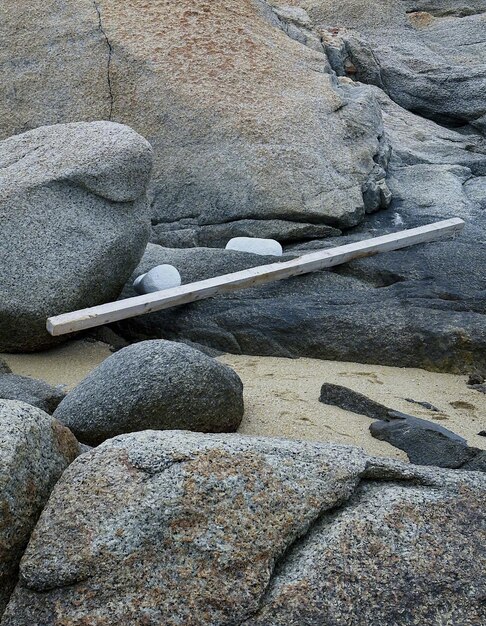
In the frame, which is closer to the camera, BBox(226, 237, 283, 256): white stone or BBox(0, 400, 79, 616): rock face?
BBox(0, 400, 79, 616): rock face

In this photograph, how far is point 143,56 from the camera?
8.02 m

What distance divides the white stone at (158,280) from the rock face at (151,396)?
1893mm

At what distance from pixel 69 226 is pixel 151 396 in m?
2.11

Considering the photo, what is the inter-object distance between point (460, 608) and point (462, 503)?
14.1 inches

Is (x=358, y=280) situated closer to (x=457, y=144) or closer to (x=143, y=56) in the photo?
(x=143, y=56)

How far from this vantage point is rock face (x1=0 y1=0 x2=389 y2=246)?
7453mm

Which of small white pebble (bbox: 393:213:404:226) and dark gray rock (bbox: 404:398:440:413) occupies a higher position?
dark gray rock (bbox: 404:398:440:413)

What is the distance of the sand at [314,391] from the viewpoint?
13.9 ft

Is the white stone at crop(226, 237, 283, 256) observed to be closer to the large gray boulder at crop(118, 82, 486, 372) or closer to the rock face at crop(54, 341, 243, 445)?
the large gray boulder at crop(118, 82, 486, 372)

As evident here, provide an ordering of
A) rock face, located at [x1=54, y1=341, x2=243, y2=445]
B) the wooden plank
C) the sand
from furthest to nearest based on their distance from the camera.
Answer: the wooden plank → the sand → rock face, located at [x1=54, y1=341, x2=243, y2=445]

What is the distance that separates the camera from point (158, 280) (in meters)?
6.04

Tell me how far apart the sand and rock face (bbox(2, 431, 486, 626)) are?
4.28 feet

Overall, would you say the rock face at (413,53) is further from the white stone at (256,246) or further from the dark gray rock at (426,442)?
the dark gray rock at (426,442)

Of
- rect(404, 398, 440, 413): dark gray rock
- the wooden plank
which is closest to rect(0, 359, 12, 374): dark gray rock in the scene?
the wooden plank
